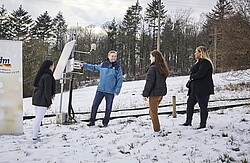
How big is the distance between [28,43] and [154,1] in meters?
28.5

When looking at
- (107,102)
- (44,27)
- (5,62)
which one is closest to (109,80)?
(107,102)

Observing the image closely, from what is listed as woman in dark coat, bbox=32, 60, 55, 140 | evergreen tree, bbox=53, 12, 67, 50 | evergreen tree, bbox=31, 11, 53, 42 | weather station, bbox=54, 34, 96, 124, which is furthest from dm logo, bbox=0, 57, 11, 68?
evergreen tree, bbox=53, 12, 67, 50

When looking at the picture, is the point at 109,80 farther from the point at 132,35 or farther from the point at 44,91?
the point at 132,35

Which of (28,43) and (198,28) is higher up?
(198,28)

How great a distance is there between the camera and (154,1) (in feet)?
189

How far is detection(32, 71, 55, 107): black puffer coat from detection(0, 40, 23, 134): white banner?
73 centimetres

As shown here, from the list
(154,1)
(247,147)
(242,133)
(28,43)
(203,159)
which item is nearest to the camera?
(203,159)

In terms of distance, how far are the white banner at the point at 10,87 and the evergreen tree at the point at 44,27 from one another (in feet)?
151

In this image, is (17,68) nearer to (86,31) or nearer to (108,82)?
(108,82)

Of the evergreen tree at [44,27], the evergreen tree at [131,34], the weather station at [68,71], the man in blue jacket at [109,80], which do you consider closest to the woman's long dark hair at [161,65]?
the man in blue jacket at [109,80]

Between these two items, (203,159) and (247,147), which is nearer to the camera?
(203,159)

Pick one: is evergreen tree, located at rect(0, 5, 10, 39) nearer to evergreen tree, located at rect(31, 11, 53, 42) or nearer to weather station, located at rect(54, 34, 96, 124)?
evergreen tree, located at rect(31, 11, 53, 42)

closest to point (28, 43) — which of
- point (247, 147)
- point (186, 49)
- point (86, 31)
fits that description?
point (86, 31)

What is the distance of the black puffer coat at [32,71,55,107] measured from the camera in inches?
269
